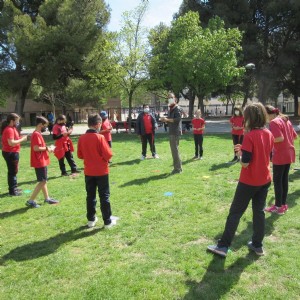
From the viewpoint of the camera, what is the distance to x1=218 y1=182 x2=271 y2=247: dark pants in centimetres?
412

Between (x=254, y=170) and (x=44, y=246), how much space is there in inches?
124

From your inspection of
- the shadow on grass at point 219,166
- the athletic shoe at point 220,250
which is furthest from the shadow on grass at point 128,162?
the athletic shoe at point 220,250

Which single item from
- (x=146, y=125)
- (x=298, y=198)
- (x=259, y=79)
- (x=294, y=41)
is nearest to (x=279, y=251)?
(x=298, y=198)

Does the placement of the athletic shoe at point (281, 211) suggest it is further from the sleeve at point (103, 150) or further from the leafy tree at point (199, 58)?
the leafy tree at point (199, 58)

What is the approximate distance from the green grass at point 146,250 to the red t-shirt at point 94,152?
1.00 m

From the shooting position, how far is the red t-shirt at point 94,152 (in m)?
5.12

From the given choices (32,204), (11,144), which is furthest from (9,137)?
(32,204)

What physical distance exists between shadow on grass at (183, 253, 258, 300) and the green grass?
0.04ft

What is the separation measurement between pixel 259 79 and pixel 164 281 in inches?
1218

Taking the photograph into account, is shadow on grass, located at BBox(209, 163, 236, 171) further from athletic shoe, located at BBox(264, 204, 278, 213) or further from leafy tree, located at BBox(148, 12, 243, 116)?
leafy tree, located at BBox(148, 12, 243, 116)

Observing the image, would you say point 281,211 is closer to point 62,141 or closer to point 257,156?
point 257,156

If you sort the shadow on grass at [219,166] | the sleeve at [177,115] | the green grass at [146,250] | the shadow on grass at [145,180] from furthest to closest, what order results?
the shadow on grass at [219,166], the sleeve at [177,115], the shadow on grass at [145,180], the green grass at [146,250]

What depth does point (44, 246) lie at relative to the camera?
4.84 m

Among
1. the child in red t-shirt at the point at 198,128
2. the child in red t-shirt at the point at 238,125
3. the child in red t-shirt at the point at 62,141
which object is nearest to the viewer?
the child in red t-shirt at the point at 62,141
